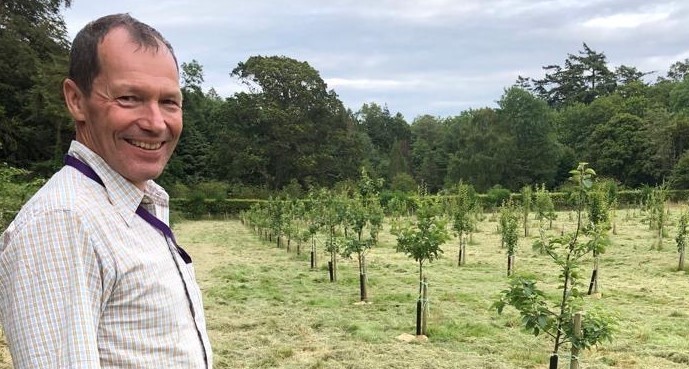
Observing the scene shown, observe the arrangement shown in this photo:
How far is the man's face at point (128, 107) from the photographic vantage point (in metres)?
1.09

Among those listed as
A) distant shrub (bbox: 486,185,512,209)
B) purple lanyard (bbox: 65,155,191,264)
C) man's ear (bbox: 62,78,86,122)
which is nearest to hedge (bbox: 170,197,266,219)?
distant shrub (bbox: 486,185,512,209)

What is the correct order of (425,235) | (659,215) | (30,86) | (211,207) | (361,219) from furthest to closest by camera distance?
1. (211,207)
2. (30,86)
3. (659,215)
4. (361,219)
5. (425,235)

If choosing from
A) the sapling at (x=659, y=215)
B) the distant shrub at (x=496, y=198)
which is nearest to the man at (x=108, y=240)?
the sapling at (x=659, y=215)

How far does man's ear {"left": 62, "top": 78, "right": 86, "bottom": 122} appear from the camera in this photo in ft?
3.64

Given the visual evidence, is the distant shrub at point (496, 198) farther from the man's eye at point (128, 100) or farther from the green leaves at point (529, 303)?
the man's eye at point (128, 100)

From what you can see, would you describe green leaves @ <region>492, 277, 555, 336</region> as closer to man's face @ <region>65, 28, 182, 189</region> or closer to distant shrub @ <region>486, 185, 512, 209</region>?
man's face @ <region>65, 28, 182, 189</region>

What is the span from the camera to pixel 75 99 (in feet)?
3.67

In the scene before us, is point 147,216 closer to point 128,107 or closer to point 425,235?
point 128,107

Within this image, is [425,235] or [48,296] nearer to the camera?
[48,296]

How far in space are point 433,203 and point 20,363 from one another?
697 cm

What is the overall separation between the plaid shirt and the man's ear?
60 millimetres

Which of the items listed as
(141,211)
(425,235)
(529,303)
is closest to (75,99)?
(141,211)

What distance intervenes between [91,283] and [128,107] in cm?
36

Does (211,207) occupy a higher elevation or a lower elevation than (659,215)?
lower
